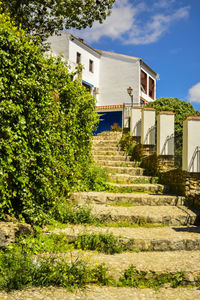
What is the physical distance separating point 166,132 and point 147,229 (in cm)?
393

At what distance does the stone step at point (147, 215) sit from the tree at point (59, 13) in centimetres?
1139

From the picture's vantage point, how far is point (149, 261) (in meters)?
4.15

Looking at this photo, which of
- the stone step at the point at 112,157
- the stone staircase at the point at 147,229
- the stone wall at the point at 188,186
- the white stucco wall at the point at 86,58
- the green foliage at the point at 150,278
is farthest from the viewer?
the white stucco wall at the point at 86,58

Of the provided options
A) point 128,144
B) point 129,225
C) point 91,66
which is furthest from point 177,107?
point 91,66

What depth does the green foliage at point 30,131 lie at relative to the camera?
4137 millimetres

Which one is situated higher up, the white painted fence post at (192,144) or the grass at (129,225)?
the white painted fence post at (192,144)

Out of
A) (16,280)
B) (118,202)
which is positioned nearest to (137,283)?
(16,280)

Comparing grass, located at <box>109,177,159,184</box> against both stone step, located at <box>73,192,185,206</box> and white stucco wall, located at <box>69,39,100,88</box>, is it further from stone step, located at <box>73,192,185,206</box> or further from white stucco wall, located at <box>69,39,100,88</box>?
white stucco wall, located at <box>69,39,100,88</box>

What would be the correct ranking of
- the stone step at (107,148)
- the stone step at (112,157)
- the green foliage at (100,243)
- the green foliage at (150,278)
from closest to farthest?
the green foliage at (150,278)
the green foliage at (100,243)
the stone step at (112,157)
the stone step at (107,148)

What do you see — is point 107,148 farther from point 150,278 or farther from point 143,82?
point 143,82

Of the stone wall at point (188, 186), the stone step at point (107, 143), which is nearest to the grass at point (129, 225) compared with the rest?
the stone wall at point (188, 186)

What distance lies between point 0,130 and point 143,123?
687 centimetres

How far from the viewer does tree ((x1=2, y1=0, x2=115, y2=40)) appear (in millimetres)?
13836

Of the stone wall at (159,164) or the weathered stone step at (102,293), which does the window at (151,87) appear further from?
the weathered stone step at (102,293)
